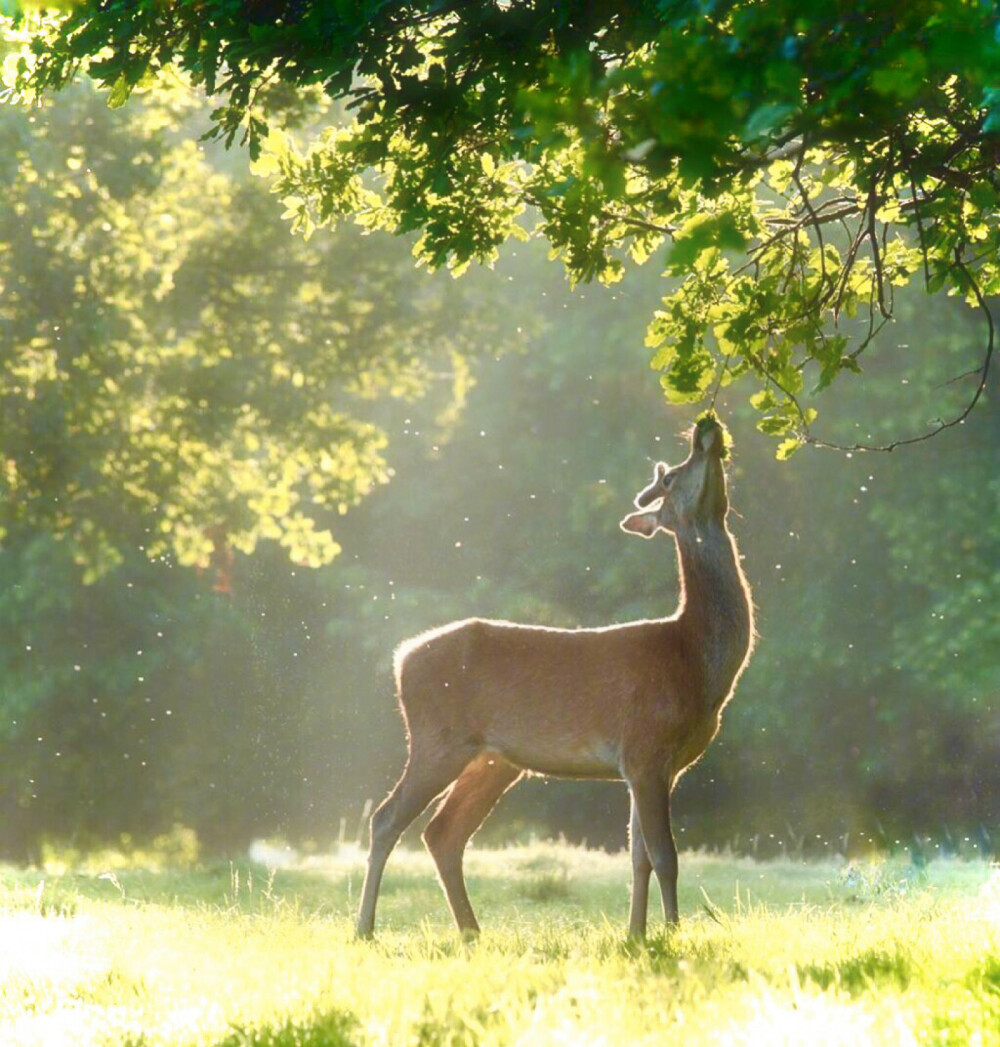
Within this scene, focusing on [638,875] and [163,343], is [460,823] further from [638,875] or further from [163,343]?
[163,343]

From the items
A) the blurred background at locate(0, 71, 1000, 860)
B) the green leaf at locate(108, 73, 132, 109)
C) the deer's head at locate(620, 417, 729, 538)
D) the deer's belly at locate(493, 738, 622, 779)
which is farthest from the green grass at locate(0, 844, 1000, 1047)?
the blurred background at locate(0, 71, 1000, 860)

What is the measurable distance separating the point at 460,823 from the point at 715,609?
1.91 m

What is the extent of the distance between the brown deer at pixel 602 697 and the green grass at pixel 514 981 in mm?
538

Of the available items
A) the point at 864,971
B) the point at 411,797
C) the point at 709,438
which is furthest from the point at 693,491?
the point at 864,971

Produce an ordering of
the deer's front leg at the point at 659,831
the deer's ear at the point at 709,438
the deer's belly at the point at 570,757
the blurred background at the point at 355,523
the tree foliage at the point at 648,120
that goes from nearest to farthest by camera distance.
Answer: the tree foliage at the point at 648,120
the deer's front leg at the point at 659,831
the deer's ear at the point at 709,438
the deer's belly at the point at 570,757
the blurred background at the point at 355,523

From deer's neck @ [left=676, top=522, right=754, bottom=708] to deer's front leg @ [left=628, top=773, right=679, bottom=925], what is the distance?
0.53 meters

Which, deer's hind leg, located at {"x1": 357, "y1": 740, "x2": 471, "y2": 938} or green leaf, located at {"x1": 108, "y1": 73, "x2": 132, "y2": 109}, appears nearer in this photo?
green leaf, located at {"x1": 108, "y1": 73, "x2": 132, "y2": 109}

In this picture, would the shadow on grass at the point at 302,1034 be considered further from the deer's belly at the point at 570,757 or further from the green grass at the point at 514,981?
the deer's belly at the point at 570,757

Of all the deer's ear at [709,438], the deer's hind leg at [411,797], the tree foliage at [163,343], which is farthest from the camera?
the tree foliage at [163,343]

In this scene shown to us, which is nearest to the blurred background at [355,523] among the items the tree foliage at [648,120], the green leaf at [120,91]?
the tree foliage at [648,120]

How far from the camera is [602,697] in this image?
8727 millimetres

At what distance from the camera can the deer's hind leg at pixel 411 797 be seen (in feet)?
29.6

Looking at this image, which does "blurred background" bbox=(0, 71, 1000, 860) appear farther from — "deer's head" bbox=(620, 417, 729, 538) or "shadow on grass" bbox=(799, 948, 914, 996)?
"shadow on grass" bbox=(799, 948, 914, 996)

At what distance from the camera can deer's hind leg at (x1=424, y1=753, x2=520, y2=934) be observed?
9.16 m
